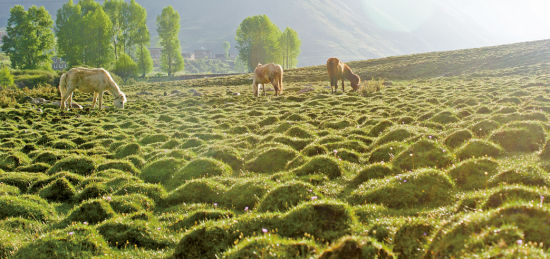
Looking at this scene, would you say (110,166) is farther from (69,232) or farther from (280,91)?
(280,91)

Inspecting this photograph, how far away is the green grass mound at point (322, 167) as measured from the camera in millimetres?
8531

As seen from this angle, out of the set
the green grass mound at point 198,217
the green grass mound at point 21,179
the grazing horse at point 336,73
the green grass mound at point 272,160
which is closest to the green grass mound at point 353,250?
the green grass mound at point 198,217

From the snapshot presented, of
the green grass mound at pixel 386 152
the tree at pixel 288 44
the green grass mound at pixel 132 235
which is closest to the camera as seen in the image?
the green grass mound at pixel 132 235

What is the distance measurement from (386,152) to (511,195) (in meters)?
4.51

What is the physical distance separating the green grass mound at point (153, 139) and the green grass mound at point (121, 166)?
4.26 metres

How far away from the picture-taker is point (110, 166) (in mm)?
11047

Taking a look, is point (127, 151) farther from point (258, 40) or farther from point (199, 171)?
point (258, 40)

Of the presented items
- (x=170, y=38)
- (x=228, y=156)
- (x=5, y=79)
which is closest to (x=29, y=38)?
(x=5, y=79)

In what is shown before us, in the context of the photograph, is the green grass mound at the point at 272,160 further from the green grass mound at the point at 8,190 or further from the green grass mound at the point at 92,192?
the green grass mound at the point at 8,190

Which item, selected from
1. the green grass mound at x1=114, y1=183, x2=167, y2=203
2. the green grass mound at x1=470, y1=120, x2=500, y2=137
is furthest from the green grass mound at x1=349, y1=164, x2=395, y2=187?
the green grass mound at x1=114, y1=183, x2=167, y2=203

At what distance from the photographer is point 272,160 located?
10.3m

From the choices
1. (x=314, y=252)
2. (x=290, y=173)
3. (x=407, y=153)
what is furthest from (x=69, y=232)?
(x=407, y=153)

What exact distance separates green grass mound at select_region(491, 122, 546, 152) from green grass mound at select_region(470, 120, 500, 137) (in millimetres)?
765

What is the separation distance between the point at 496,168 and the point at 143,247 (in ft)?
23.3
